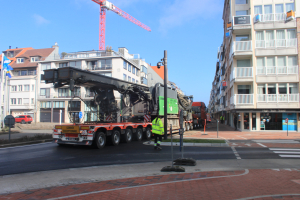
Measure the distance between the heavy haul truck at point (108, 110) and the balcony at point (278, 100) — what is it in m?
9.47

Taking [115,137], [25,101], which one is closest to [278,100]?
[115,137]

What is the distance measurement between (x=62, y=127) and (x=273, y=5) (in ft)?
79.3

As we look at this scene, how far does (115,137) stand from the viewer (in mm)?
13766

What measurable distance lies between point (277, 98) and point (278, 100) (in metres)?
0.22

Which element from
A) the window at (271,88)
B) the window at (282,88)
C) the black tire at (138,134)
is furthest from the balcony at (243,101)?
the black tire at (138,134)

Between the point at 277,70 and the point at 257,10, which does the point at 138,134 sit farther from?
the point at 257,10

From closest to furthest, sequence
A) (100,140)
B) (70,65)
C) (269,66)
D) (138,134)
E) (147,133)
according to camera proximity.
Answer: (100,140)
(138,134)
(147,133)
(269,66)
(70,65)

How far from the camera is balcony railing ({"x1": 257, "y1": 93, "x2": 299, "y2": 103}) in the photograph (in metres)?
24.0

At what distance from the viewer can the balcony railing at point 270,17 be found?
2467 centimetres

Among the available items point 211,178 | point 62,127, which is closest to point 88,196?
point 211,178

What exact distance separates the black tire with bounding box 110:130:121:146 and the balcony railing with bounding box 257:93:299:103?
16.8m

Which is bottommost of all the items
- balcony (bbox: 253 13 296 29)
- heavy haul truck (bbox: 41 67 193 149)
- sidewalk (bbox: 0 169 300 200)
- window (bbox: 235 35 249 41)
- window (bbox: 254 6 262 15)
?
sidewalk (bbox: 0 169 300 200)

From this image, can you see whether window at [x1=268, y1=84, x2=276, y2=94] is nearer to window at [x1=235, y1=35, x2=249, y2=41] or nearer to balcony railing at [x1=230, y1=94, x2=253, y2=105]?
balcony railing at [x1=230, y1=94, x2=253, y2=105]

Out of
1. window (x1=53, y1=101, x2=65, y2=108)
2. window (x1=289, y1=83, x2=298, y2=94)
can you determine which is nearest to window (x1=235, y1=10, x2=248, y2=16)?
window (x1=289, y1=83, x2=298, y2=94)
